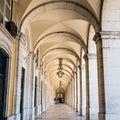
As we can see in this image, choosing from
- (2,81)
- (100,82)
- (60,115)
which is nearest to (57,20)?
(100,82)

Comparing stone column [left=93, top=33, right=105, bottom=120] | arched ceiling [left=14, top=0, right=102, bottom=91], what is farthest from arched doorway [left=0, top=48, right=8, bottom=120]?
stone column [left=93, top=33, right=105, bottom=120]

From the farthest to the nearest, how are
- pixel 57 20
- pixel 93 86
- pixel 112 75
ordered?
pixel 93 86, pixel 57 20, pixel 112 75

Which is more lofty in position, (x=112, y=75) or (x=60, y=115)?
(x=112, y=75)

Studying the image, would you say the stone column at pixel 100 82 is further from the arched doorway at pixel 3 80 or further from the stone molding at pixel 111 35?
the arched doorway at pixel 3 80

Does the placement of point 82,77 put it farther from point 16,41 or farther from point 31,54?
point 16,41

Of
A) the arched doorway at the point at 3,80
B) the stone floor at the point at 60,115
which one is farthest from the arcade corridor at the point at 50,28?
the stone floor at the point at 60,115

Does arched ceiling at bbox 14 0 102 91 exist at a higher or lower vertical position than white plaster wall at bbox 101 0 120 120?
higher

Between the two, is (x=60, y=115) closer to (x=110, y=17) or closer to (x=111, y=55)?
(x=111, y=55)

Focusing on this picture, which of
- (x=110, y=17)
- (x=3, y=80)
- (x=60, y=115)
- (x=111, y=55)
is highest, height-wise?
(x=110, y=17)

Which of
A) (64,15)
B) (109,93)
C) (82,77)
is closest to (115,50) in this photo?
(109,93)

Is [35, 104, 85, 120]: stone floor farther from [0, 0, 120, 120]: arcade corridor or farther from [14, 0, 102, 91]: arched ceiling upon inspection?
[14, 0, 102, 91]: arched ceiling

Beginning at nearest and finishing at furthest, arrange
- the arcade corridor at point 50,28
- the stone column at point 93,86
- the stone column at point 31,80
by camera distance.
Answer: the arcade corridor at point 50,28, the stone column at point 93,86, the stone column at point 31,80

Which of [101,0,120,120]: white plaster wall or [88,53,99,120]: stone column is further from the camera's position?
[88,53,99,120]: stone column

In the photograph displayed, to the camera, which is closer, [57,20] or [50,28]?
[57,20]
